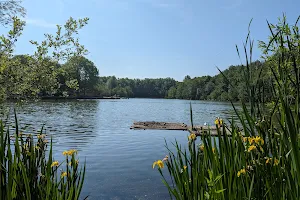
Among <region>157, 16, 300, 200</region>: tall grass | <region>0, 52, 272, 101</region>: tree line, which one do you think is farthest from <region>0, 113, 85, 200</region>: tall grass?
<region>0, 52, 272, 101</region>: tree line

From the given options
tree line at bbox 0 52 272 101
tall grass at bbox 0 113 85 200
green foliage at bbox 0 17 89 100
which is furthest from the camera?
green foliage at bbox 0 17 89 100

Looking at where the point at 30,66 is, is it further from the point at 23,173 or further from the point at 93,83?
the point at 93,83

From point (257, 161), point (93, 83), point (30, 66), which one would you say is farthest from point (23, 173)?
point (93, 83)

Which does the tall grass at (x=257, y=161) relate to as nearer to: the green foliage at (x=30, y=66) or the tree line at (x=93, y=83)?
the tree line at (x=93, y=83)

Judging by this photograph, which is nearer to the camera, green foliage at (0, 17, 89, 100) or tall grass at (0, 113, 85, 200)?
tall grass at (0, 113, 85, 200)

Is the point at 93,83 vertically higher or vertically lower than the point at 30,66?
higher

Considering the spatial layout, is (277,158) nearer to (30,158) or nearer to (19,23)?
(30,158)

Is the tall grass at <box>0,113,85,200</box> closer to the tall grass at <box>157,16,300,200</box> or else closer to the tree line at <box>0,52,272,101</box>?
the tall grass at <box>157,16,300,200</box>

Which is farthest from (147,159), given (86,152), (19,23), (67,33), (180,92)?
(180,92)

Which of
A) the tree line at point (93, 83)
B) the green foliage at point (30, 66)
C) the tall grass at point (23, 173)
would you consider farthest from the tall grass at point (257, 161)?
the green foliage at point (30, 66)

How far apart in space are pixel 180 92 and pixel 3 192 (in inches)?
5294

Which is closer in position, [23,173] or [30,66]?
[23,173]

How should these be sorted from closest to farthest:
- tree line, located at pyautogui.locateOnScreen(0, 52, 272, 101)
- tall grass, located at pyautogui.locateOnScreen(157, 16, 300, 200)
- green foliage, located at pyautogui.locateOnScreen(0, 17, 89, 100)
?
1. tall grass, located at pyautogui.locateOnScreen(157, 16, 300, 200)
2. tree line, located at pyautogui.locateOnScreen(0, 52, 272, 101)
3. green foliage, located at pyautogui.locateOnScreen(0, 17, 89, 100)

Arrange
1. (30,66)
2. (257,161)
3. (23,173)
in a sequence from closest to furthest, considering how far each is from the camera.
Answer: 1. (257,161)
2. (23,173)
3. (30,66)
